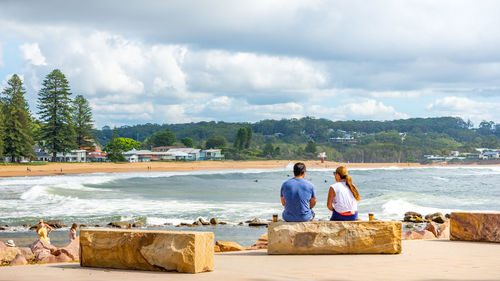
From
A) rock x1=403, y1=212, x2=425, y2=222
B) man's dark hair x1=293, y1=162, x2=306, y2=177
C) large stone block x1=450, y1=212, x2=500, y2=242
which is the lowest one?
rock x1=403, y1=212, x2=425, y2=222

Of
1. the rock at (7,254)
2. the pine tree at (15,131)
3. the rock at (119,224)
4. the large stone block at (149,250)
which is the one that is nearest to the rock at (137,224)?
the rock at (119,224)

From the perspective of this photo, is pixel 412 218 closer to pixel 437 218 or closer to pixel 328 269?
pixel 437 218

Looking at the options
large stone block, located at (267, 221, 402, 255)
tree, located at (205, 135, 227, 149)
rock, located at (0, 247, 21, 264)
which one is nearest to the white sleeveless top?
large stone block, located at (267, 221, 402, 255)

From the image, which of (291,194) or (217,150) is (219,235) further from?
(217,150)

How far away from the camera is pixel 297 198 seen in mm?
8516

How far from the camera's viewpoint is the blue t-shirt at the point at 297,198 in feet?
27.9

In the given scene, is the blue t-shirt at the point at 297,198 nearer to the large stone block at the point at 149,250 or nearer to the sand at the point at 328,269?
the sand at the point at 328,269

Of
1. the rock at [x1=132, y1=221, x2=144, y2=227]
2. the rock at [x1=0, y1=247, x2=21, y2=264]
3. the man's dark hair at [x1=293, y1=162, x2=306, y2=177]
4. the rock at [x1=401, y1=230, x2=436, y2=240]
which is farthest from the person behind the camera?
the rock at [x1=132, y1=221, x2=144, y2=227]

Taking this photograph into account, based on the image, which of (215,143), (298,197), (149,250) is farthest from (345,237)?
(215,143)

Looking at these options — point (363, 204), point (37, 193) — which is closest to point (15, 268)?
point (363, 204)

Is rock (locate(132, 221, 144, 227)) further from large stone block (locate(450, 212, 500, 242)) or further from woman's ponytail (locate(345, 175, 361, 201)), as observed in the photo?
woman's ponytail (locate(345, 175, 361, 201))

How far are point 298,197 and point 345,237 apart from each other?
35.2 inches

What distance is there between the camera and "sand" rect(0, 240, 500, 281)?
6.57 meters

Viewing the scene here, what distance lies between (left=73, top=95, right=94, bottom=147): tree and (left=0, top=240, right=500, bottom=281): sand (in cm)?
9432
